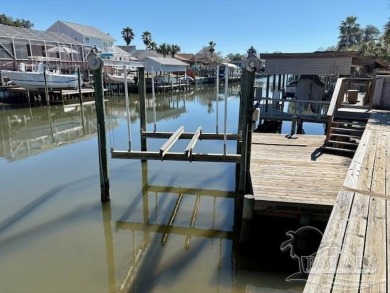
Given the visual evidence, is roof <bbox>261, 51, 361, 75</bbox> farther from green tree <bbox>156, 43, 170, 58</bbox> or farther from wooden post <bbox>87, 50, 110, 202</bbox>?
green tree <bbox>156, 43, 170, 58</bbox>

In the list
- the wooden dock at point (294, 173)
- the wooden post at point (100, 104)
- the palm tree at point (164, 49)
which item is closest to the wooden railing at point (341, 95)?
the wooden dock at point (294, 173)

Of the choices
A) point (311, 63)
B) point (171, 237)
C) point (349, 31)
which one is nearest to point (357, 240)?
point (171, 237)

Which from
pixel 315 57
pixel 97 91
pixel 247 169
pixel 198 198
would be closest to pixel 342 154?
pixel 247 169

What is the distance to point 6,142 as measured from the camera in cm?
1504

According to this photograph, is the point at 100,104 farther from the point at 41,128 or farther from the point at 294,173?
the point at 41,128

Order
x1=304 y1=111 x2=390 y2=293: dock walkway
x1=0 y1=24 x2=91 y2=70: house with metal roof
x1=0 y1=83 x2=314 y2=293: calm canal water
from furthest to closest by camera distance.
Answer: x1=0 y1=24 x2=91 y2=70: house with metal roof → x1=0 y1=83 x2=314 y2=293: calm canal water → x1=304 y1=111 x2=390 y2=293: dock walkway

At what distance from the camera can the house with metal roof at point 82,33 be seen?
1848 inches

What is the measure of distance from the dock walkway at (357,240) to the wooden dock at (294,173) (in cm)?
86

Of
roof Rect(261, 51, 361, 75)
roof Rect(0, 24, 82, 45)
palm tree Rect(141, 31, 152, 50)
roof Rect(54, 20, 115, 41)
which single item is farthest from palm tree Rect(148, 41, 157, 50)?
roof Rect(261, 51, 361, 75)

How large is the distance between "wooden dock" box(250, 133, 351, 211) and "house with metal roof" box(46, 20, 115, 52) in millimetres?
45247

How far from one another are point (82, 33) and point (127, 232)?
47546 millimetres

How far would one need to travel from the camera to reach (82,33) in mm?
47062

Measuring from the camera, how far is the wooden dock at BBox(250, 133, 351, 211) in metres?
5.31

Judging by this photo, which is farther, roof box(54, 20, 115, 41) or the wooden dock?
roof box(54, 20, 115, 41)
